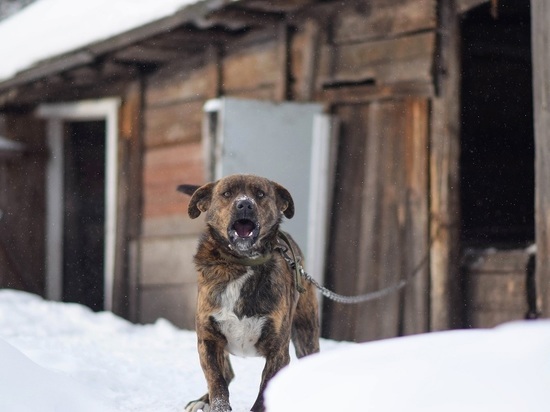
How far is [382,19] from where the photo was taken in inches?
329

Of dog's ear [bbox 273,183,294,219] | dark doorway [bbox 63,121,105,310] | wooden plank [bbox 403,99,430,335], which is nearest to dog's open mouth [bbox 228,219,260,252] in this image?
dog's ear [bbox 273,183,294,219]

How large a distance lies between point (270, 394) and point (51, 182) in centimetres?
1062

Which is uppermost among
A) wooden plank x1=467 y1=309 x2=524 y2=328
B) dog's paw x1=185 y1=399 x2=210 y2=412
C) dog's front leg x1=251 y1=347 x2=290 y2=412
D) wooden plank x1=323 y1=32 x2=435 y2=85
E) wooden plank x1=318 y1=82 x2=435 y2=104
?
wooden plank x1=323 y1=32 x2=435 y2=85

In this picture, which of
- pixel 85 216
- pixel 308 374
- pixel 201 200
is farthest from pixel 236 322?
pixel 85 216

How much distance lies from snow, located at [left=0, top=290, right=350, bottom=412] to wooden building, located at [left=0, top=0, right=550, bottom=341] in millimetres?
857

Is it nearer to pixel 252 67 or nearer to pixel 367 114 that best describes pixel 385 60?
pixel 367 114

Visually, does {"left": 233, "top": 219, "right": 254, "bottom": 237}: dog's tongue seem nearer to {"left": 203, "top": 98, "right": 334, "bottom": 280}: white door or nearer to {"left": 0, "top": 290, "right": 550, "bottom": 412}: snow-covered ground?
{"left": 0, "top": 290, "right": 550, "bottom": 412}: snow-covered ground

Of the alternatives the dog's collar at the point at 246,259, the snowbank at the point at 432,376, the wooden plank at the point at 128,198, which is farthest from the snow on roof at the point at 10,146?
the snowbank at the point at 432,376

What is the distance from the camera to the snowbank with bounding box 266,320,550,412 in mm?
2480

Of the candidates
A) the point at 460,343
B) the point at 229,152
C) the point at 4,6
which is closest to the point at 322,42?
the point at 229,152

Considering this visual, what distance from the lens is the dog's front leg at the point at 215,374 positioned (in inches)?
187

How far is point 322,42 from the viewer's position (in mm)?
9008

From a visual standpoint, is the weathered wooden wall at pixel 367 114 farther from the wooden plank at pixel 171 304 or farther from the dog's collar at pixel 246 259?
the dog's collar at pixel 246 259

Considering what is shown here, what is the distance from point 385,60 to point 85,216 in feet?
23.3
